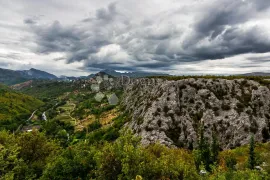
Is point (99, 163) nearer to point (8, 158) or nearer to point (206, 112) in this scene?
point (8, 158)

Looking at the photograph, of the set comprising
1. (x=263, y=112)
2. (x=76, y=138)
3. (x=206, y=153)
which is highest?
(x=263, y=112)

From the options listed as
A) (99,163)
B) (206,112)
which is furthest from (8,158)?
(206,112)

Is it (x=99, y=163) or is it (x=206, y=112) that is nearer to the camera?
(x=99, y=163)

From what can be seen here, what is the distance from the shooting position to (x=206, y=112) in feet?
323

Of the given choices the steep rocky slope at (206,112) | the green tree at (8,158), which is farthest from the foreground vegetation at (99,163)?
the steep rocky slope at (206,112)

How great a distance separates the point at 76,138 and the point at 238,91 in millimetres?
104735

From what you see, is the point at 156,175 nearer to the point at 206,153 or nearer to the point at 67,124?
the point at 206,153

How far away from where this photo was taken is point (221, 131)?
3615 inches

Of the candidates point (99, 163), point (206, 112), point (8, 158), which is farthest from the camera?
point (206, 112)

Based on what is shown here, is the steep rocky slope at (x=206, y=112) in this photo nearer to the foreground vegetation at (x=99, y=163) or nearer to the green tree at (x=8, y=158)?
the foreground vegetation at (x=99, y=163)

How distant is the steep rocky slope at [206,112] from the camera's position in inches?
3536

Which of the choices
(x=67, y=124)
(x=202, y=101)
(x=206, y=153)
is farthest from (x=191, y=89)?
(x=67, y=124)

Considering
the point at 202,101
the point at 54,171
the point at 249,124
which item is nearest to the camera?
the point at 54,171

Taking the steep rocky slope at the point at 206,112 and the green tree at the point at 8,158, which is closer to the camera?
the green tree at the point at 8,158
